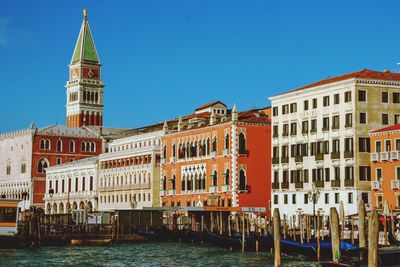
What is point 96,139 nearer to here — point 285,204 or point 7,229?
point 285,204

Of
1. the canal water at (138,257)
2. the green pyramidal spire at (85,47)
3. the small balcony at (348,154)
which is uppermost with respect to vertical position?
the green pyramidal spire at (85,47)

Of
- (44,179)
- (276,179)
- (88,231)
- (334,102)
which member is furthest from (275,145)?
(44,179)

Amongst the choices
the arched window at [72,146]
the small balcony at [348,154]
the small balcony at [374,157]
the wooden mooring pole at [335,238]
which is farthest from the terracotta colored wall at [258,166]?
the arched window at [72,146]

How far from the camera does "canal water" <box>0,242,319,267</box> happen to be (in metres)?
32.1

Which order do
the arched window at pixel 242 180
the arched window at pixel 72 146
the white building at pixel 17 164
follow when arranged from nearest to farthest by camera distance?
the arched window at pixel 242 180 < the white building at pixel 17 164 < the arched window at pixel 72 146

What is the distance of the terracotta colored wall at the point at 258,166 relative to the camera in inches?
2052

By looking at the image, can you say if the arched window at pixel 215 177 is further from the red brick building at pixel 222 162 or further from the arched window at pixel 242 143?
the arched window at pixel 242 143

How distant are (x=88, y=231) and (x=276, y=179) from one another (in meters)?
11.0

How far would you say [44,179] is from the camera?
3199 inches

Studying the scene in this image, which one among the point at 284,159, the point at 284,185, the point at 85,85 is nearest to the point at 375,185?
the point at 284,185

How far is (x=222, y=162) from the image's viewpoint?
174 feet

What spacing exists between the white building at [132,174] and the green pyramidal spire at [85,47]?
97.6 feet

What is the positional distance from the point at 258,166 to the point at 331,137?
836 centimetres

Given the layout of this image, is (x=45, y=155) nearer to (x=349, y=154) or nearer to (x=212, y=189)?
(x=212, y=189)
